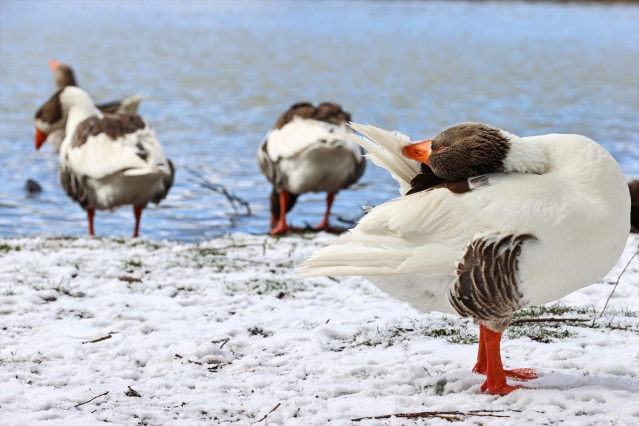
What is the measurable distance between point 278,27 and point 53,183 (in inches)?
1275

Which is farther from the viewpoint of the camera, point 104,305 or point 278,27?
point 278,27

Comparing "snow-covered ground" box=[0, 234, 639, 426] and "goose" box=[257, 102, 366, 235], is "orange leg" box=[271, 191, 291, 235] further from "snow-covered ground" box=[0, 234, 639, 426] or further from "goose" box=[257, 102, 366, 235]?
"snow-covered ground" box=[0, 234, 639, 426]

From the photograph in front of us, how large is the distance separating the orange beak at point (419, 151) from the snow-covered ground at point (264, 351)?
112 cm

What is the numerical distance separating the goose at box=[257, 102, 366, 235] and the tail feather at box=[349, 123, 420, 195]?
455 centimetres

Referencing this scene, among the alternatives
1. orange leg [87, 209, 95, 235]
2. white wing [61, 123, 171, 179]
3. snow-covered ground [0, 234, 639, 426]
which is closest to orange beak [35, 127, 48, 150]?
orange leg [87, 209, 95, 235]

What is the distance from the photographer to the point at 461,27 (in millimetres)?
46656

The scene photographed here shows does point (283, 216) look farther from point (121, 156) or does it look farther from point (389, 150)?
point (389, 150)

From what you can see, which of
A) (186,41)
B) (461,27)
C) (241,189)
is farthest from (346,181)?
(461,27)

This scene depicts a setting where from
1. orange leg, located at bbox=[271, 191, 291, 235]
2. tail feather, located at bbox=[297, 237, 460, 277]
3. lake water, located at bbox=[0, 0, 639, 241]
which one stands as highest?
tail feather, located at bbox=[297, 237, 460, 277]

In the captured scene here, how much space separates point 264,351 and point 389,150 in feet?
4.83

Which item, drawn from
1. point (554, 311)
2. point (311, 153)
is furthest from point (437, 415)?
→ point (311, 153)

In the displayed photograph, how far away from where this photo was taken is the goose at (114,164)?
8609 mm

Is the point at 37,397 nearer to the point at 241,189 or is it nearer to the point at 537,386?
the point at 537,386

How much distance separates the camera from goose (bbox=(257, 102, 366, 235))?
30.5 ft
